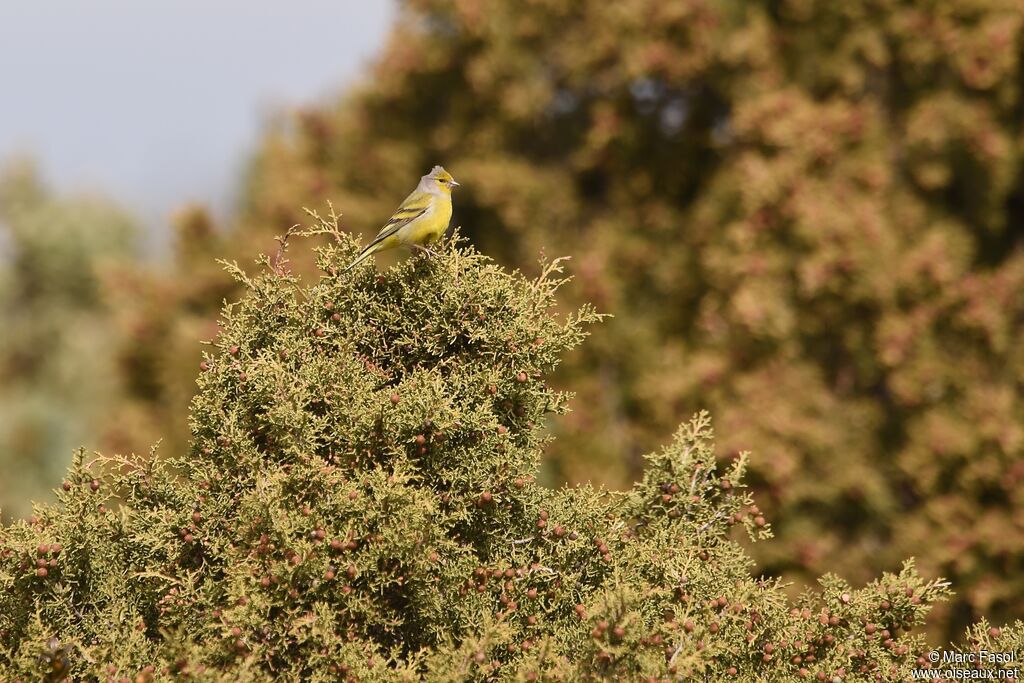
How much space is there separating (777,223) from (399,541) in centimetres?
924

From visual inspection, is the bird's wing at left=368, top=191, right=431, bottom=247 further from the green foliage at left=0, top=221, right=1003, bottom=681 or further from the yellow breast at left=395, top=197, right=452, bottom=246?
the green foliage at left=0, top=221, right=1003, bottom=681

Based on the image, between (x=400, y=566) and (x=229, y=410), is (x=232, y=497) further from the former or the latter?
(x=400, y=566)

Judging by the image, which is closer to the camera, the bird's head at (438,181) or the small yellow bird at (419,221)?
the small yellow bird at (419,221)

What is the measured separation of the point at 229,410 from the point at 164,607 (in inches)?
34.5

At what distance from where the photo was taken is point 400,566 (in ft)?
14.9

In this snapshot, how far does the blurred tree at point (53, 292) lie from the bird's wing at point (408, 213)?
23703 mm

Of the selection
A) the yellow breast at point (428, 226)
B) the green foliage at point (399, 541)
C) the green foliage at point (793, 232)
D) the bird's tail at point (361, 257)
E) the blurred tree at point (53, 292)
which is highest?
the blurred tree at point (53, 292)

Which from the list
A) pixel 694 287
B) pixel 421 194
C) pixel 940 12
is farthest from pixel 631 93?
pixel 421 194

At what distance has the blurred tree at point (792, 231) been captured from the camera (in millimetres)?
12000

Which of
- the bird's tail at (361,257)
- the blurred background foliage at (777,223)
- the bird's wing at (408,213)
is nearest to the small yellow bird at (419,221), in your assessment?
the bird's wing at (408,213)

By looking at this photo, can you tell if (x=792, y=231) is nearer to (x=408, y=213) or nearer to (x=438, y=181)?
(x=438, y=181)

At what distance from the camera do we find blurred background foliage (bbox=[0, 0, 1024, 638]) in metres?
12.0

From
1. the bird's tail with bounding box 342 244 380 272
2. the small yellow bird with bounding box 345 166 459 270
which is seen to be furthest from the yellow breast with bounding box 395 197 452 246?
the bird's tail with bounding box 342 244 380 272

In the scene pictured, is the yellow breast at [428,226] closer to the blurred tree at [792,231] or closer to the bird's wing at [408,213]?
the bird's wing at [408,213]
